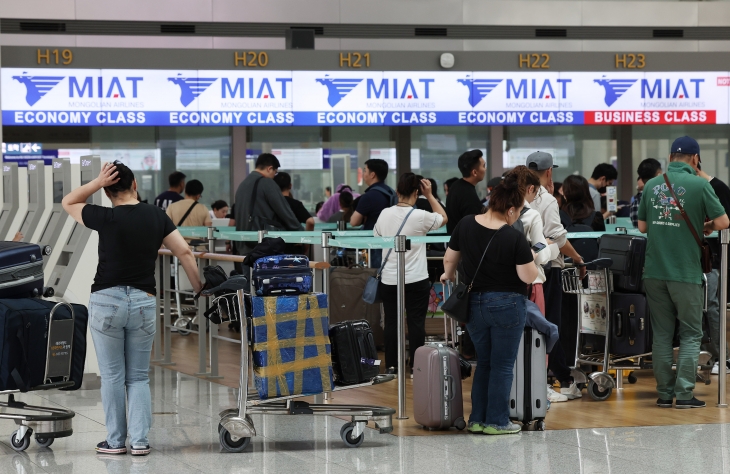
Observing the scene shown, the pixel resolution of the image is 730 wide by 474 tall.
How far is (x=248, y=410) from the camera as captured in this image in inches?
230

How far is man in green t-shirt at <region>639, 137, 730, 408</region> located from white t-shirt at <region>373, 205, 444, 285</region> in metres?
1.53

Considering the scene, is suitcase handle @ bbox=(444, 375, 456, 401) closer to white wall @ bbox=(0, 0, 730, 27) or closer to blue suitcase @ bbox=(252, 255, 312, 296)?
blue suitcase @ bbox=(252, 255, 312, 296)

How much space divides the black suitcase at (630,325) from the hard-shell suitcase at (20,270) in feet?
12.7

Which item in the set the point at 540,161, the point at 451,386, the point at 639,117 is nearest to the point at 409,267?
the point at 540,161

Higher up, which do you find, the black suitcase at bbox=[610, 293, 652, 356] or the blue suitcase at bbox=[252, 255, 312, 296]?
the blue suitcase at bbox=[252, 255, 312, 296]

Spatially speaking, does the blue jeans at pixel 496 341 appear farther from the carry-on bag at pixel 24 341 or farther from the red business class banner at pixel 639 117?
the red business class banner at pixel 639 117

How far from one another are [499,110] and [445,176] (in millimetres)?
1653

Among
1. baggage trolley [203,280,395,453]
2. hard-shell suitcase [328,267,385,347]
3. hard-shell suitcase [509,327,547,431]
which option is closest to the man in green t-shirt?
hard-shell suitcase [509,327,547,431]

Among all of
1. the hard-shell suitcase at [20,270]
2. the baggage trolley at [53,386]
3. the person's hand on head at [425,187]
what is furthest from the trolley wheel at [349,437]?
the person's hand on head at [425,187]

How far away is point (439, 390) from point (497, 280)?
0.77 meters

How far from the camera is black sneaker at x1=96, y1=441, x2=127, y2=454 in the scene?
5.80 metres

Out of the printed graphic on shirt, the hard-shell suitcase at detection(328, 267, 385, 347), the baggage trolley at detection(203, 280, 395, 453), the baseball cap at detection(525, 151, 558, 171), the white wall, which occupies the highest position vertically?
the white wall

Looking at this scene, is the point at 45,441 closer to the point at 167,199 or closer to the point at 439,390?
the point at 439,390

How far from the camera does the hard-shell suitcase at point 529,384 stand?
6309mm
